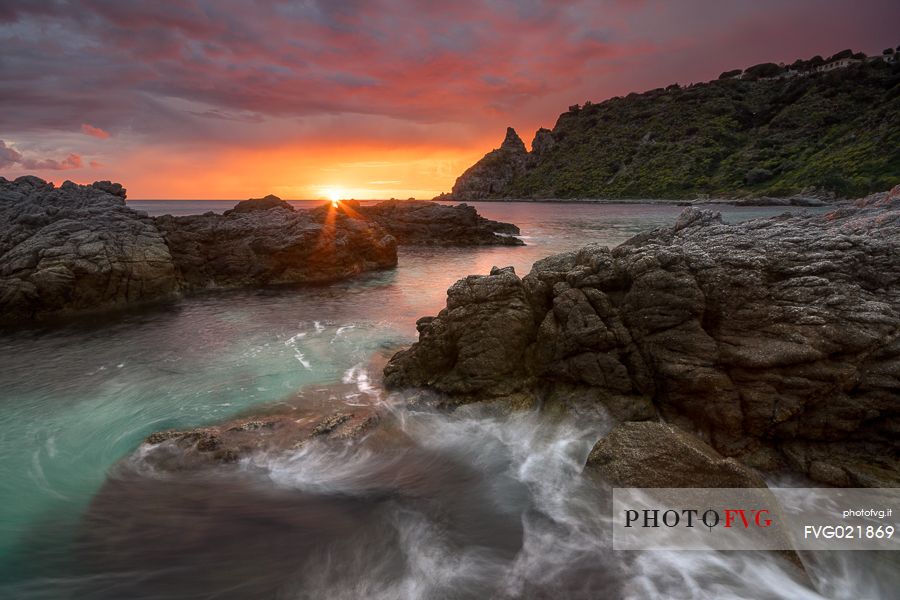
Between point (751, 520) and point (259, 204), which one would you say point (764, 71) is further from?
point (751, 520)

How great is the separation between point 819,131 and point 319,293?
157m

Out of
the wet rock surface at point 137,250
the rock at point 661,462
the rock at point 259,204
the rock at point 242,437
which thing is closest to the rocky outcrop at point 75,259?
the wet rock surface at point 137,250

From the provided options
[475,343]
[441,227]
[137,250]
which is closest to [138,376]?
[475,343]

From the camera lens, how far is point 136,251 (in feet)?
93.7

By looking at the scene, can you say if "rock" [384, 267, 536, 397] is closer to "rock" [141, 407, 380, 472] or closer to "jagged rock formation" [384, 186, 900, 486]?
"jagged rock formation" [384, 186, 900, 486]

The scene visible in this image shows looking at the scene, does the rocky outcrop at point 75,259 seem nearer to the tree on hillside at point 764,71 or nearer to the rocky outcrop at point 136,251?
the rocky outcrop at point 136,251

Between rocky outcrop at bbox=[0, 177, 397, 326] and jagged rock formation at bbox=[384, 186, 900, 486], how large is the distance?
23.0 metres

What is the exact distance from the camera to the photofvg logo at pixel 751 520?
7527 millimetres

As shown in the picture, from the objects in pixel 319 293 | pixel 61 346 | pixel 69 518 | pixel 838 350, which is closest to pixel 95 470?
pixel 69 518

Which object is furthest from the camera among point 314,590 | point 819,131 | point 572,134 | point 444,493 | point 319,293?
point 572,134

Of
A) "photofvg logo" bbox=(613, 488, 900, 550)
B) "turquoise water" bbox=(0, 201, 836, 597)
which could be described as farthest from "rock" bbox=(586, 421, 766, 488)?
"turquoise water" bbox=(0, 201, 836, 597)

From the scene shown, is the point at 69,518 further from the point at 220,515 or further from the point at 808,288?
the point at 808,288

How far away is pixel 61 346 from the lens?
19.9 metres

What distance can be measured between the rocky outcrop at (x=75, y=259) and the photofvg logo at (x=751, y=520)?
3131cm
